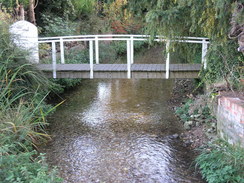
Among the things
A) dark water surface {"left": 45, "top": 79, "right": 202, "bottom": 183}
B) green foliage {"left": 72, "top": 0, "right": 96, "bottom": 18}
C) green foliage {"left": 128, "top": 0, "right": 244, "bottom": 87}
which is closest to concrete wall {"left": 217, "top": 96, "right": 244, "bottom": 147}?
green foliage {"left": 128, "top": 0, "right": 244, "bottom": 87}

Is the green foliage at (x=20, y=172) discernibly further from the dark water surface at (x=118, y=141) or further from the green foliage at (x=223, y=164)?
the green foliage at (x=223, y=164)

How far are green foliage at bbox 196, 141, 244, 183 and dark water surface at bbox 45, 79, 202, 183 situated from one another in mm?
271

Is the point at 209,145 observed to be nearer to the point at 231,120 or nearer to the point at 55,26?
the point at 231,120

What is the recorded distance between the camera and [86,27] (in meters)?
15.8

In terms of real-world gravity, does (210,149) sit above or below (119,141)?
above

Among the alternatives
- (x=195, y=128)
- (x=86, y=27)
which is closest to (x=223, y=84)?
(x=195, y=128)

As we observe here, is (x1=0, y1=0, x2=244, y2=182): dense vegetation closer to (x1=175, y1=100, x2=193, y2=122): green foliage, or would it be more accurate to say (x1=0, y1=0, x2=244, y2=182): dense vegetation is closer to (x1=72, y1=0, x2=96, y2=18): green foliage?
(x1=175, y1=100, x2=193, y2=122): green foliage

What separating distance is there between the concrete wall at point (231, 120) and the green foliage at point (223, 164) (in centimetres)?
17

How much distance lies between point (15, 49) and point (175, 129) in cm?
422

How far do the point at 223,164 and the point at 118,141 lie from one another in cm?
251

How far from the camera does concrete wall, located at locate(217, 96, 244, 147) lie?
4.73m

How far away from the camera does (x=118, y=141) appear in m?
6.48

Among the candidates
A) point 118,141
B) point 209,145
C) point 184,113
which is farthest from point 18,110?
point 184,113

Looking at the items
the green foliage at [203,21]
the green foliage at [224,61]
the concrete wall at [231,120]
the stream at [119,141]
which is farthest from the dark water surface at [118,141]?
the green foliage at [203,21]
